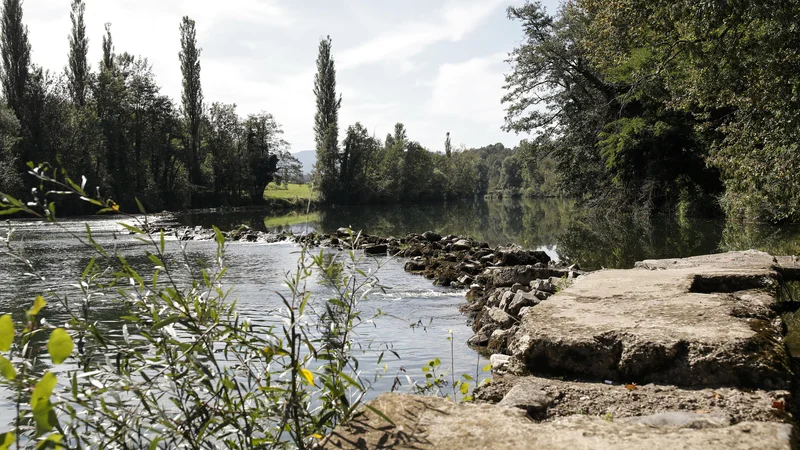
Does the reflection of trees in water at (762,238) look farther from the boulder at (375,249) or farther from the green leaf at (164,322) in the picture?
the green leaf at (164,322)

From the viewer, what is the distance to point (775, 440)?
7.98 ft

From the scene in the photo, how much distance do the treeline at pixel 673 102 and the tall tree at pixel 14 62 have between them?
115 ft

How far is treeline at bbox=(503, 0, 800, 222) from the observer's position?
10180mm

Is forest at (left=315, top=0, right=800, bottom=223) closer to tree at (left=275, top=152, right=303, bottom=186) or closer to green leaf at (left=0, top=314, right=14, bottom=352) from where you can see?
tree at (left=275, top=152, right=303, bottom=186)

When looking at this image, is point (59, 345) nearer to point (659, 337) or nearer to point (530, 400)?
point (530, 400)

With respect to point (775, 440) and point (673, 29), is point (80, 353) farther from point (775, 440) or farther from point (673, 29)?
point (673, 29)

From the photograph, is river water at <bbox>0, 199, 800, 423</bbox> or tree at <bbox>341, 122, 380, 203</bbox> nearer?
river water at <bbox>0, 199, 800, 423</bbox>

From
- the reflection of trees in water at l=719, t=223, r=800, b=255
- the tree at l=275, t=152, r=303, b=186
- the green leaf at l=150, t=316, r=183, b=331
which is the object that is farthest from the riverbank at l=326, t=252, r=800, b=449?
the tree at l=275, t=152, r=303, b=186

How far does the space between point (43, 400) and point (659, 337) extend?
Answer: 3571 millimetres

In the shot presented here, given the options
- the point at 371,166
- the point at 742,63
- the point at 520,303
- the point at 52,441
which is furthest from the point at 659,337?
the point at 371,166

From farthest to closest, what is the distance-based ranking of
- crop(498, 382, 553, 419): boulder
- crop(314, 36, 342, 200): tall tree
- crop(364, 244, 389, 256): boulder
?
crop(314, 36, 342, 200): tall tree
crop(364, 244, 389, 256): boulder
crop(498, 382, 553, 419): boulder

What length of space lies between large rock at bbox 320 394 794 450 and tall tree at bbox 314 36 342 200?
62.2m

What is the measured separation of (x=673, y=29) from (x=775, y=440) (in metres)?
11.1

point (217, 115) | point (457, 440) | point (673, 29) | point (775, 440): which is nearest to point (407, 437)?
point (457, 440)
